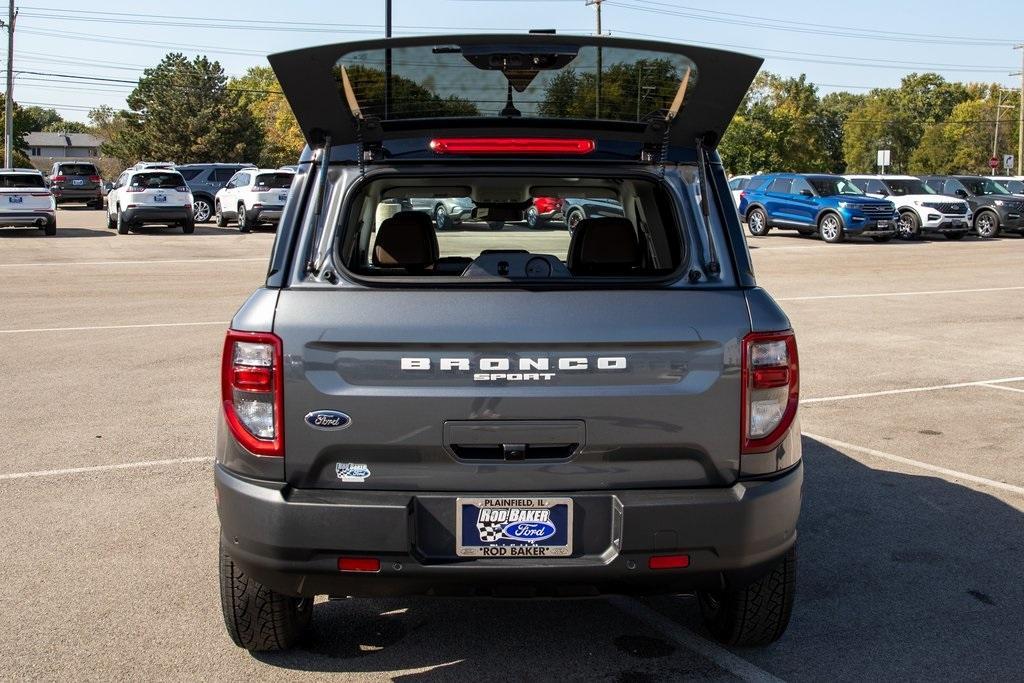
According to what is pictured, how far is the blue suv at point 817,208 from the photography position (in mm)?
29234

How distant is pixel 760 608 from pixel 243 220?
29609mm

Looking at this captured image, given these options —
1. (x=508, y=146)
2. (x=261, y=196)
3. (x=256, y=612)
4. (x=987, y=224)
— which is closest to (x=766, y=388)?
(x=508, y=146)

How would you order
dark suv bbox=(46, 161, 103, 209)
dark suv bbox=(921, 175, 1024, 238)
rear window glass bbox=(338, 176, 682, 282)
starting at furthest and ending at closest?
dark suv bbox=(46, 161, 103, 209) < dark suv bbox=(921, 175, 1024, 238) < rear window glass bbox=(338, 176, 682, 282)

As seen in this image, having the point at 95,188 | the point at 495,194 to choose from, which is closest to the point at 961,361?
the point at 495,194

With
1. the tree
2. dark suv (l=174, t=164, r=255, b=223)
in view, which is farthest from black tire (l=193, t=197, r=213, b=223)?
the tree

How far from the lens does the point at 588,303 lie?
11.3 ft

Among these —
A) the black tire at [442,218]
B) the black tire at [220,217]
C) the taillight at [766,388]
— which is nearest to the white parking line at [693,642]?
the taillight at [766,388]

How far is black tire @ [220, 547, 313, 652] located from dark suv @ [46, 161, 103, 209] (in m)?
45.5

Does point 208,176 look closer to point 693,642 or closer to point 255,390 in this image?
point 693,642

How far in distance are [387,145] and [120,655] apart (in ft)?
6.63

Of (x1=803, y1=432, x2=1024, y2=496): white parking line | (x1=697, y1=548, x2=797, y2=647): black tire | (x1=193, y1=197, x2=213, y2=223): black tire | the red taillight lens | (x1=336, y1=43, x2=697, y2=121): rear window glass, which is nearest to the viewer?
(x1=336, y1=43, x2=697, y2=121): rear window glass

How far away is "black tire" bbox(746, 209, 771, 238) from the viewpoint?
1240 inches

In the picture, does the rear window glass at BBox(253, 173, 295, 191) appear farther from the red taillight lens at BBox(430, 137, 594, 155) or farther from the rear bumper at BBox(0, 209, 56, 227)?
the red taillight lens at BBox(430, 137, 594, 155)

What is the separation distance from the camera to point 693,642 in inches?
164
